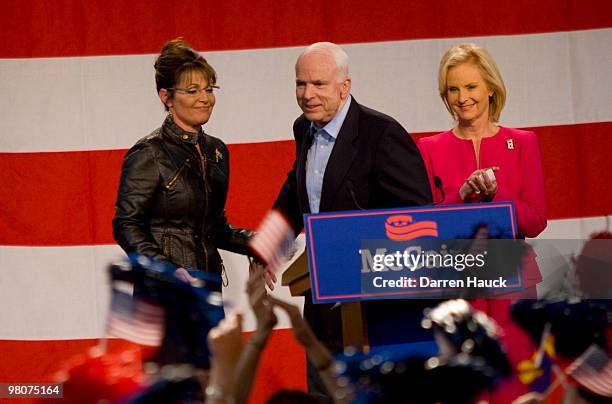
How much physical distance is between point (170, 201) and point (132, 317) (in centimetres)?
121

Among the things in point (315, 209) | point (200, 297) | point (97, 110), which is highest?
point (97, 110)

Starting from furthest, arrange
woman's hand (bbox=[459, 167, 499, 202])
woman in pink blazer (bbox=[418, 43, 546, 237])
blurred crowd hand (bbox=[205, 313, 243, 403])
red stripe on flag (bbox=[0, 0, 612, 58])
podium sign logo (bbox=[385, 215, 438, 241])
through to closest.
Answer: red stripe on flag (bbox=[0, 0, 612, 58]), woman in pink blazer (bbox=[418, 43, 546, 237]), woman's hand (bbox=[459, 167, 499, 202]), podium sign logo (bbox=[385, 215, 438, 241]), blurred crowd hand (bbox=[205, 313, 243, 403])

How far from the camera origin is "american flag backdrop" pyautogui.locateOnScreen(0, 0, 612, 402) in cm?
397

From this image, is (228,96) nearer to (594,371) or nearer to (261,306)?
(261,306)

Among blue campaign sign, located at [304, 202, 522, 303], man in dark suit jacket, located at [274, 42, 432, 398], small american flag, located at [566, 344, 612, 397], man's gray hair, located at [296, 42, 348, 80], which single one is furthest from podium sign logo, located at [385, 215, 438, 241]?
man's gray hair, located at [296, 42, 348, 80]

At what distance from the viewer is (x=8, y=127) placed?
4.01 meters

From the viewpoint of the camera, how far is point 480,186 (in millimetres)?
2887

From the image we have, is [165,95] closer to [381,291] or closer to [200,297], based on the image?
[381,291]

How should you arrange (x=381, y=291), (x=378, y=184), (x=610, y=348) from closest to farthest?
(x=610, y=348)
(x=381, y=291)
(x=378, y=184)

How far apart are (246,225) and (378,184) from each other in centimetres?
133

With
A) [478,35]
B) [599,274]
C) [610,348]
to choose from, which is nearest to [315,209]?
[599,274]

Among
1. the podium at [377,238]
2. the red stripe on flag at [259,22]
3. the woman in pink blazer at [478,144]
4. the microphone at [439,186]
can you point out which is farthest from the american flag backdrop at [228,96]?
the podium at [377,238]

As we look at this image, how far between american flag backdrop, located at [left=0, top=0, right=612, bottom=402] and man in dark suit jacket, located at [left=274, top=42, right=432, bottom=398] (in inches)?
44.5

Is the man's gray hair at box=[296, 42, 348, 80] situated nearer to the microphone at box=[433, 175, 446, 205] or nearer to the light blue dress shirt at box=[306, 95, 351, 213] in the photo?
the light blue dress shirt at box=[306, 95, 351, 213]
